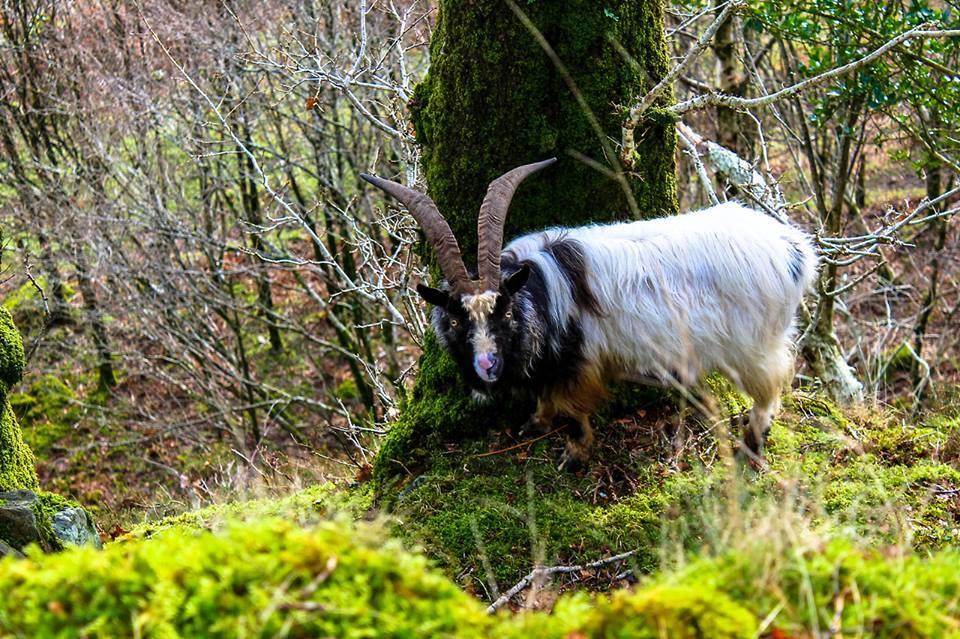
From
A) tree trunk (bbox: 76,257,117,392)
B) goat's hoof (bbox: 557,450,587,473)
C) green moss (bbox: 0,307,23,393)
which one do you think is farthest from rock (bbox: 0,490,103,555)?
tree trunk (bbox: 76,257,117,392)

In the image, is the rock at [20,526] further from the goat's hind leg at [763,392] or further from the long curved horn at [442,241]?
the goat's hind leg at [763,392]

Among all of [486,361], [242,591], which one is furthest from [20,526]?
[242,591]

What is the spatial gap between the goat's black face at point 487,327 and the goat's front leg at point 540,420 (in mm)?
389

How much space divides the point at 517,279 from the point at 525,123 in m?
1.12

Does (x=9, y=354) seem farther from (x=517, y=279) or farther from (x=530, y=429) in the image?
(x=530, y=429)

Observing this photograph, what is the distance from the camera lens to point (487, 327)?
5109 millimetres

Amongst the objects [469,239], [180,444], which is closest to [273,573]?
[469,239]

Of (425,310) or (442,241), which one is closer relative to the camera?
(442,241)

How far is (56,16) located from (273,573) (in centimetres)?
1197

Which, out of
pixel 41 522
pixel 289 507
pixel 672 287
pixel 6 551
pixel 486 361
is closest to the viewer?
pixel 6 551

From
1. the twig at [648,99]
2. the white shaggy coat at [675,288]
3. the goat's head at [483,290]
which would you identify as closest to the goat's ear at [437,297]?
the goat's head at [483,290]

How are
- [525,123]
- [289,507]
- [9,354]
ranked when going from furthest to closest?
[289,507] < [525,123] < [9,354]

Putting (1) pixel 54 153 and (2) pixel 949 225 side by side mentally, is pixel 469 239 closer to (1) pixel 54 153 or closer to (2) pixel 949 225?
(1) pixel 54 153

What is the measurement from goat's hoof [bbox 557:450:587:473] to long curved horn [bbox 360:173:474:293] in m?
1.27
